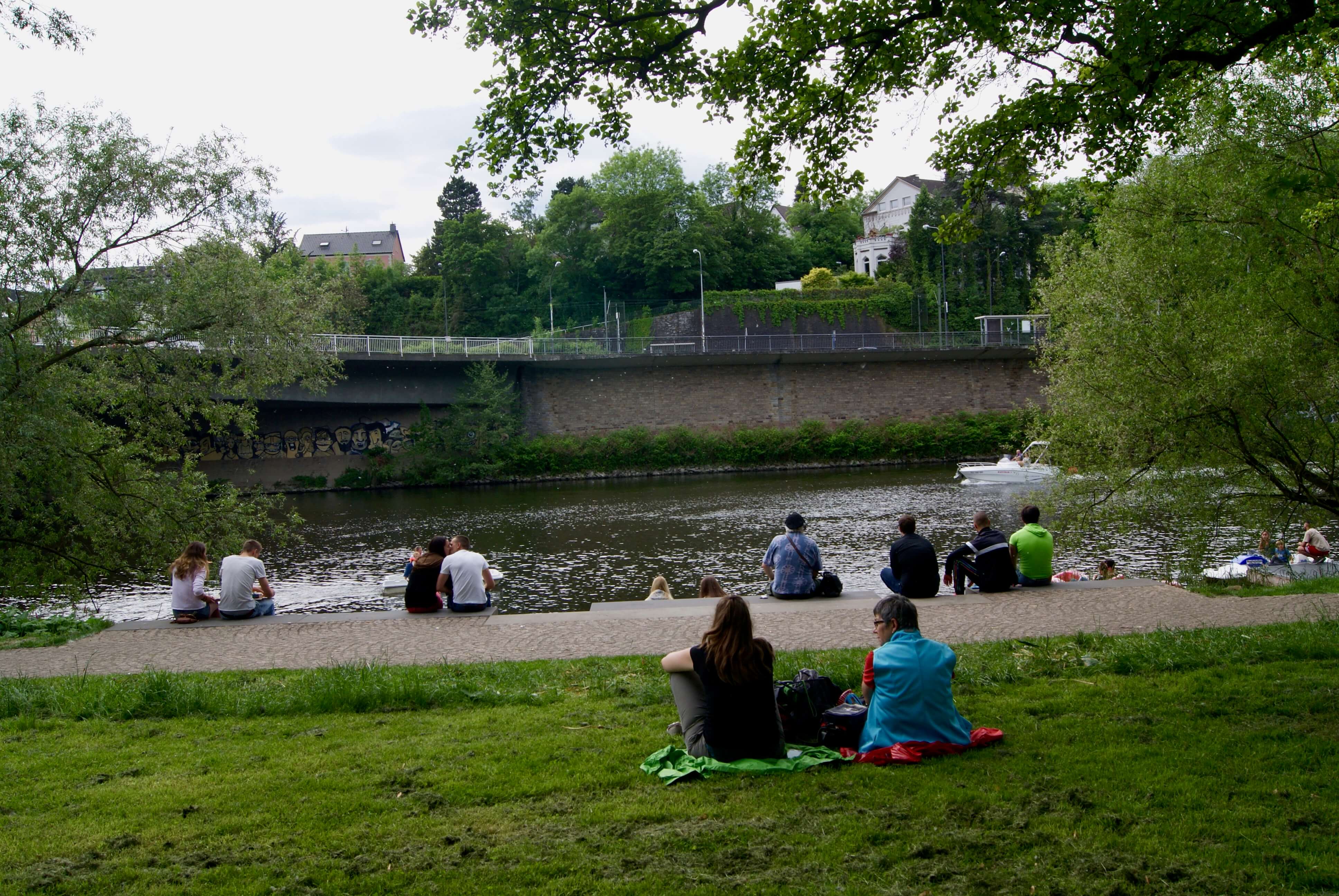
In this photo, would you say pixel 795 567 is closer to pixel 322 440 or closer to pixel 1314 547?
pixel 1314 547

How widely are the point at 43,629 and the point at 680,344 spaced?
147ft

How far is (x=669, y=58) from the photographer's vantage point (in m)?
9.91

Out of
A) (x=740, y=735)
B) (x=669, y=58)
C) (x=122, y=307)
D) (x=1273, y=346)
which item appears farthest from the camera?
(x=122, y=307)

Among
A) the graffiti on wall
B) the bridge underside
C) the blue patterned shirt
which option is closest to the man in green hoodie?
the blue patterned shirt

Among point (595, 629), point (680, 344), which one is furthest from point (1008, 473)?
point (595, 629)

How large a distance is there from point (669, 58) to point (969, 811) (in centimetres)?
770

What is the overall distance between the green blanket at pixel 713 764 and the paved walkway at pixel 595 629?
4350 mm

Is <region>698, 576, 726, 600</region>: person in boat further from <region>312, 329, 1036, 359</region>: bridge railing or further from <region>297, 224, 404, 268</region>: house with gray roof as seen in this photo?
<region>297, 224, 404, 268</region>: house with gray roof

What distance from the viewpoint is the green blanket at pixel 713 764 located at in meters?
5.95

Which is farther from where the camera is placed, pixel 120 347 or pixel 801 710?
pixel 120 347

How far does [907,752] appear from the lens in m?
6.12

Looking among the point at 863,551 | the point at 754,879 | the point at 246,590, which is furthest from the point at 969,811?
the point at 863,551

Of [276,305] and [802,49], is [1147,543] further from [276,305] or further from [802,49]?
[276,305]

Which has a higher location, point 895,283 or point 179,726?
point 895,283
